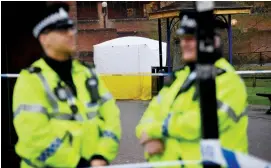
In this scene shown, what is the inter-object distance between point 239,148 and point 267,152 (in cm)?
106

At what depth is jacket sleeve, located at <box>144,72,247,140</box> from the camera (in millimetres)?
2543

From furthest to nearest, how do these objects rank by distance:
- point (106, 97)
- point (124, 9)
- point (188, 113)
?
1. point (124, 9)
2. point (106, 97)
3. point (188, 113)

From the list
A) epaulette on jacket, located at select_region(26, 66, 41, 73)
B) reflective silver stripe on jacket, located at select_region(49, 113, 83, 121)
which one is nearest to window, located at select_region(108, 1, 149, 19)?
epaulette on jacket, located at select_region(26, 66, 41, 73)

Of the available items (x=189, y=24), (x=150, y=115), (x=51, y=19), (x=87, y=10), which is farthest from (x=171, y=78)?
(x=51, y=19)

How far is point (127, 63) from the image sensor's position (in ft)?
10.1

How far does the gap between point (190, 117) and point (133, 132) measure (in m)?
0.40

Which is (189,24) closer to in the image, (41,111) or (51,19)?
(51,19)

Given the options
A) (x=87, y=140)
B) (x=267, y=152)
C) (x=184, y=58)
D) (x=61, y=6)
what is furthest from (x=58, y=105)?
(x=267, y=152)

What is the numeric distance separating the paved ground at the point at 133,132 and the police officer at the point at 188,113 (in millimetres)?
93

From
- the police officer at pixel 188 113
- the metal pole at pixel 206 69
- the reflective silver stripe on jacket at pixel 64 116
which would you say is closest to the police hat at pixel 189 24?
the police officer at pixel 188 113

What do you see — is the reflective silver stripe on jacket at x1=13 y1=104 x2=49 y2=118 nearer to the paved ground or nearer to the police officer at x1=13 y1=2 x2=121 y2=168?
the police officer at x1=13 y1=2 x2=121 y2=168

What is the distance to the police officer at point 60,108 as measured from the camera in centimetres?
251

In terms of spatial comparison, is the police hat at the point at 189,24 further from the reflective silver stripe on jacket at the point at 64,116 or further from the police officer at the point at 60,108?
the reflective silver stripe on jacket at the point at 64,116

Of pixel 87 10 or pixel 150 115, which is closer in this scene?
pixel 150 115
